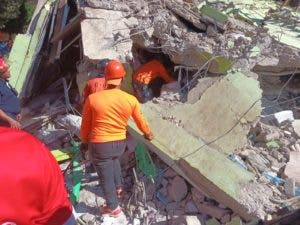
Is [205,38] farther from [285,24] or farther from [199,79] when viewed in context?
[285,24]

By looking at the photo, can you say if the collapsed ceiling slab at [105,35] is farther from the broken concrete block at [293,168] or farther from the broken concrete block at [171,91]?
the broken concrete block at [293,168]

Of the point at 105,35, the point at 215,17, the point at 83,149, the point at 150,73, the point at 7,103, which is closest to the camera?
the point at 7,103

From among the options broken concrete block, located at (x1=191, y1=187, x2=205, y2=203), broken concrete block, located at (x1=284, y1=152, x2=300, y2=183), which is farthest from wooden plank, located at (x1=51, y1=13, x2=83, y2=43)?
broken concrete block, located at (x1=284, y1=152, x2=300, y2=183)

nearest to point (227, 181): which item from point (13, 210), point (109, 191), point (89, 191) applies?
point (109, 191)

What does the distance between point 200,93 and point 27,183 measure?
12.7 ft

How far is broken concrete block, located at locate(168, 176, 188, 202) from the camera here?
5035mm

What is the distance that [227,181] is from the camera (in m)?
4.80

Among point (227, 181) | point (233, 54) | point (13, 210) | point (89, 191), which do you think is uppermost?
point (13, 210)

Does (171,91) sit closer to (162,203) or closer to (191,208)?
(162,203)

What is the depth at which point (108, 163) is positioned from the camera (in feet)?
15.9

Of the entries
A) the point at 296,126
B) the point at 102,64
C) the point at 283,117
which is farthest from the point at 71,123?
the point at 296,126

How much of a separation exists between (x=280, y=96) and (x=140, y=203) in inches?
93.6

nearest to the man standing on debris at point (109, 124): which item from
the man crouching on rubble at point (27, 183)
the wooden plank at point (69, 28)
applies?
the wooden plank at point (69, 28)

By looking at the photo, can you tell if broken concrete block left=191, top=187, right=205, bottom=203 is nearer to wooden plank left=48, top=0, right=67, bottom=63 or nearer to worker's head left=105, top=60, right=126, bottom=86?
worker's head left=105, top=60, right=126, bottom=86
